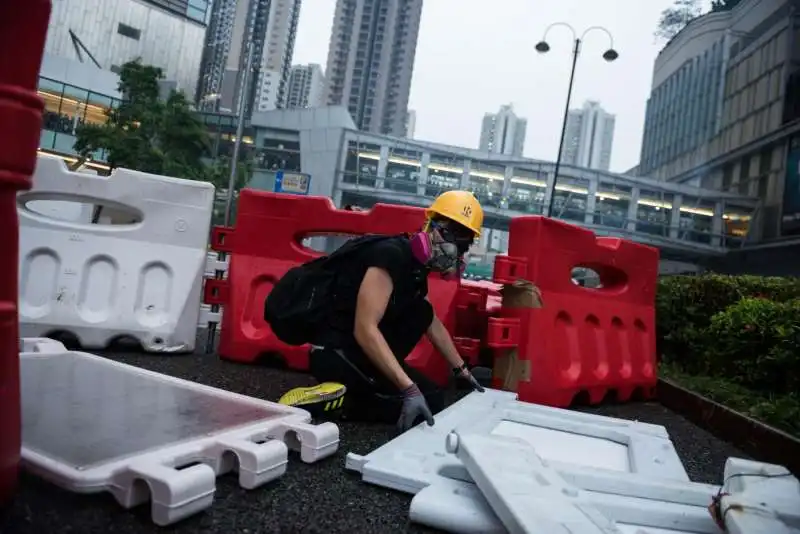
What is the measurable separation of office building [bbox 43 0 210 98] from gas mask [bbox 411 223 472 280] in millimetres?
38951

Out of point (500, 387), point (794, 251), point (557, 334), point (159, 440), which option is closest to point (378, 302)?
point (159, 440)

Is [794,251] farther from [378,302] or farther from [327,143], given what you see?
[378,302]

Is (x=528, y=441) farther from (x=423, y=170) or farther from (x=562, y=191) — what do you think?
(x=562, y=191)

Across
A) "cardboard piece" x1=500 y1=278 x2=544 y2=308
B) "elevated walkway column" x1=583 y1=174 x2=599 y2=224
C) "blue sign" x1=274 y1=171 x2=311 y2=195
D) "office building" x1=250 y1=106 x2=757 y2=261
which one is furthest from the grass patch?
"elevated walkway column" x1=583 y1=174 x2=599 y2=224

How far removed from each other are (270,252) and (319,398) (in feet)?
6.64

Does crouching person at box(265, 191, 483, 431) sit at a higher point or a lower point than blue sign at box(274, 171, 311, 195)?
lower

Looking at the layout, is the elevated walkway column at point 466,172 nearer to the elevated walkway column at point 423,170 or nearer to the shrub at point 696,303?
the elevated walkway column at point 423,170

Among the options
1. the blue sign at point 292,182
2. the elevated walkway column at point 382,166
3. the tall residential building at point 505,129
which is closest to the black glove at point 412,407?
the blue sign at point 292,182

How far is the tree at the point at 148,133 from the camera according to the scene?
26.0 metres

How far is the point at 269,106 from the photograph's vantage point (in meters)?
36.8

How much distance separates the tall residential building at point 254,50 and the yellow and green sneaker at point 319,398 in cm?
1462

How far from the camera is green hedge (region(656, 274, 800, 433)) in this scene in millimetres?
3990

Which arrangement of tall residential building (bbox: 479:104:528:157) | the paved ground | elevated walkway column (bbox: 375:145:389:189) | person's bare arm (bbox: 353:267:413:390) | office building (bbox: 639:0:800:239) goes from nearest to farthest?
1. the paved ground
2. person's bare arm (bbox: 353:267:413:390)
3. office building (bbox: 639:0:800:239)
4. elevated walkway column (bbox: 375:145:389:189)
5. tall residential building (bbox: 479:104:528:157)

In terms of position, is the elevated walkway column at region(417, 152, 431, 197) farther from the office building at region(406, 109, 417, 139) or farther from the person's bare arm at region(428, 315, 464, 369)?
the person's bare arm at region(428, 315, 464, 369)
